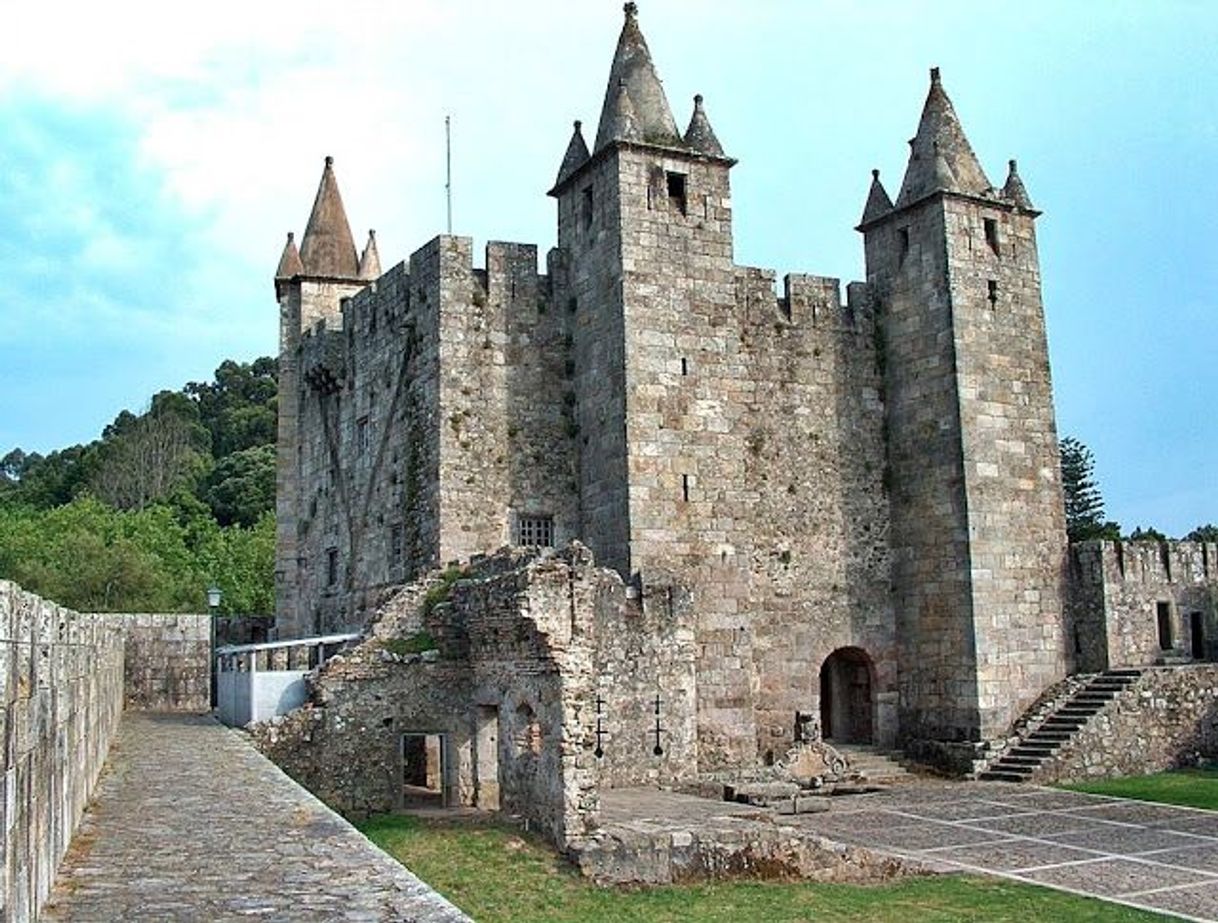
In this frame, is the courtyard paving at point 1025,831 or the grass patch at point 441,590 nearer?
the courtyard paving at point 1025,831

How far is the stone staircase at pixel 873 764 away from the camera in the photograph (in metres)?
25.8

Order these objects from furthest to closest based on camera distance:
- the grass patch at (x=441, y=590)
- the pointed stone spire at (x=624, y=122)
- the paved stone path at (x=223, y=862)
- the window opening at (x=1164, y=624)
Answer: the window opening at (x=1164, y=624)
the pointed stone spire at (x=624, y=122)
the grass patch at (x=441, y=590)
the paved stone path at (x=223, y=862)

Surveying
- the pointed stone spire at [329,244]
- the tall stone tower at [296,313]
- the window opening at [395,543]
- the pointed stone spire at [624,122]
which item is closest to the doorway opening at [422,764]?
the window opening at [395,543]

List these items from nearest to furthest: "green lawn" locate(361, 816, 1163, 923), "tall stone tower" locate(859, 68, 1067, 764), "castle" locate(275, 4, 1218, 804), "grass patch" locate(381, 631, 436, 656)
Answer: "green lawn" locate(361, 816, 1163, 923)
"grass patch" locate(381, 631, 436, 656)
"castle" locate(275, 4, 1218, 804)
"tall stone tower" locate(859, 68, 1067, 764)

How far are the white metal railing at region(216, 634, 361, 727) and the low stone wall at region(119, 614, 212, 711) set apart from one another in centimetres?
70

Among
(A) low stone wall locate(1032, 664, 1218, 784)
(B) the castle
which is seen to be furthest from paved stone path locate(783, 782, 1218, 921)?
(B) the castle

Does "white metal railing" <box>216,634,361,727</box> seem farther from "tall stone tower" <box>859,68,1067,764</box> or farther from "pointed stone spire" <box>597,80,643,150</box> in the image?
"tall stone tower" <box>859,68,1067,764</box>

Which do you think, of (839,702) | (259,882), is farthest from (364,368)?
(259,882)

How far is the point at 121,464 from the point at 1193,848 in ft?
224

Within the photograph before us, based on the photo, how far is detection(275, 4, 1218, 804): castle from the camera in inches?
1014

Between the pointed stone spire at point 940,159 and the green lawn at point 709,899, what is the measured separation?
1689 centimetres

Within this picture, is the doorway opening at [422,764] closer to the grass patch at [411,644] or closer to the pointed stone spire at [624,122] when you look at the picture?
the grass patch at [411,644]

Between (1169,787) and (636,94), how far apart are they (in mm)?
16578

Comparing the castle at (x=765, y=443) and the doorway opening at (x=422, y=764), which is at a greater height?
the castle at (x=765, y=443)
